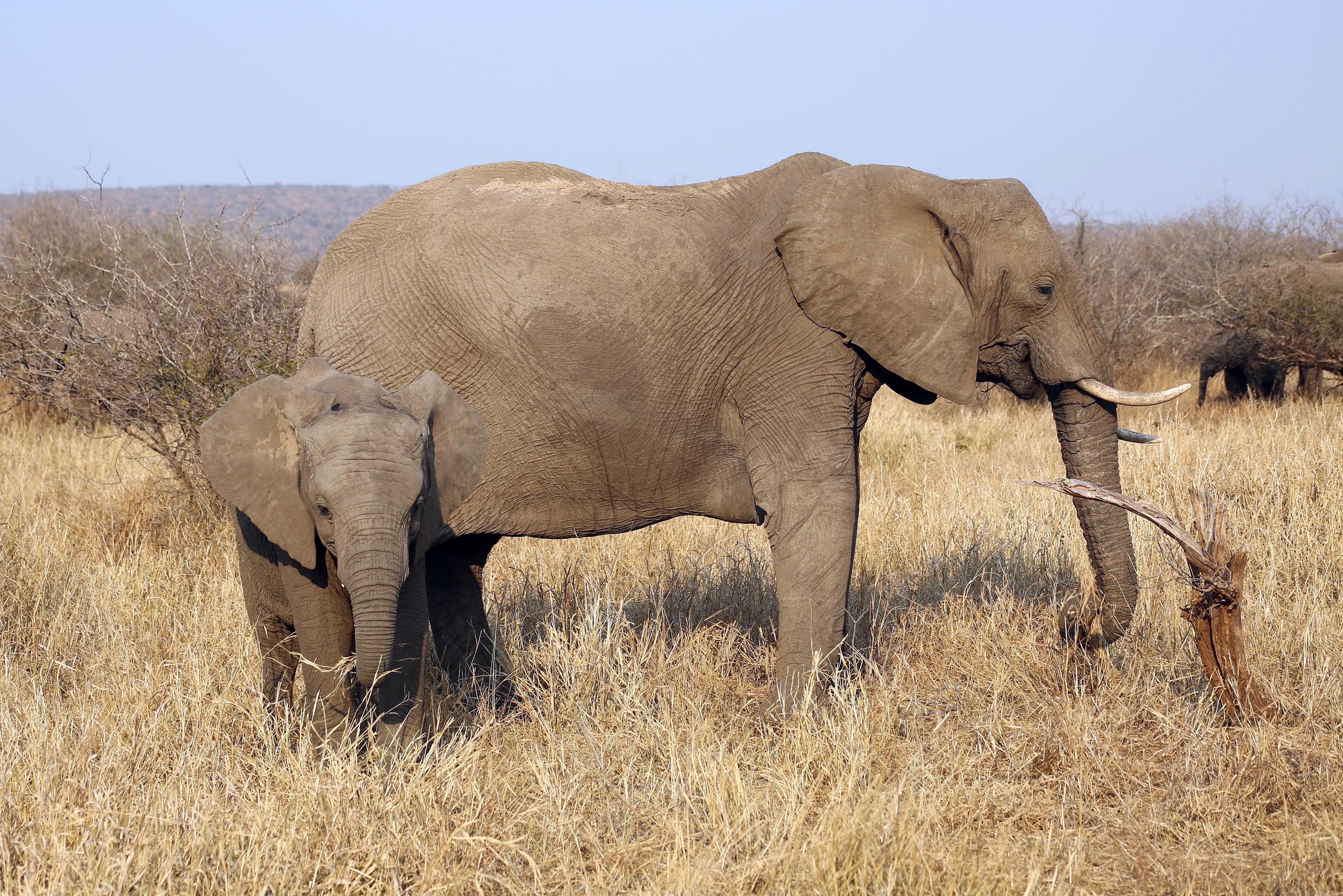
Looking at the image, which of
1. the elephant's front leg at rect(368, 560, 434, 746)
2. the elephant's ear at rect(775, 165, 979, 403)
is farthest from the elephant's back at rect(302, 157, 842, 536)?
the elephant's front leg at rect(368, 560, 434, 746)

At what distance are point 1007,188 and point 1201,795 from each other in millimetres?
2398

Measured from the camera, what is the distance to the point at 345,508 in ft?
10.3

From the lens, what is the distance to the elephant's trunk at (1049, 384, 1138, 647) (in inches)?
185

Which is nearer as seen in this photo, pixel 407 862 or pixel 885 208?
pixel 407 862

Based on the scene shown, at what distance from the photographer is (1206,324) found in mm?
14047

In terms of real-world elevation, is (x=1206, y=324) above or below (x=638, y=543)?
above

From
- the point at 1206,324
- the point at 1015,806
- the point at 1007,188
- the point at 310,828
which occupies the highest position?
the point at 1007,188

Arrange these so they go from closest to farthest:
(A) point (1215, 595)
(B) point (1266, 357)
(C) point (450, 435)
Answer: (C) point (450, 435)
(A) point (1215, 595)
(B) point (1266, 357)

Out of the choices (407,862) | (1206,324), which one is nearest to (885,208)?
(407,862)

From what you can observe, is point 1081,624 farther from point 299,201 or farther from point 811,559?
point 299,201

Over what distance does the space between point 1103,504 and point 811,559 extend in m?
1.33

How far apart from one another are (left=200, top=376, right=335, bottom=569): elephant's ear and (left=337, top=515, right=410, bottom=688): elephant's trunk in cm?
32

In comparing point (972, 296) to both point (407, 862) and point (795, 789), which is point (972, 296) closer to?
point (795, 789)

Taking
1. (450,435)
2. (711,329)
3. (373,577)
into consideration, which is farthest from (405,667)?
(711,329)
